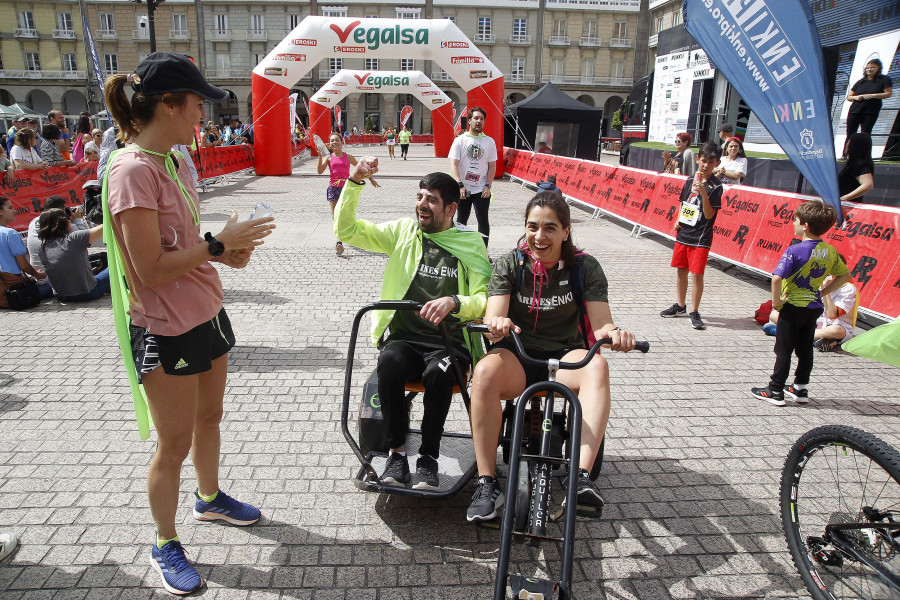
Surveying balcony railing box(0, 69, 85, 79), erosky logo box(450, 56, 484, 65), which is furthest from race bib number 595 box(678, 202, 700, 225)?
balcony railing box(0, 69, 85, 79)

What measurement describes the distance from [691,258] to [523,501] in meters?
4.65

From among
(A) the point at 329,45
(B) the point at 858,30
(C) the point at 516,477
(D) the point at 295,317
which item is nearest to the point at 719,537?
(C) the point at 516,477

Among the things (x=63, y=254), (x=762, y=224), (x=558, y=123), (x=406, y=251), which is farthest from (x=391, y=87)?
(x=406, y=251)

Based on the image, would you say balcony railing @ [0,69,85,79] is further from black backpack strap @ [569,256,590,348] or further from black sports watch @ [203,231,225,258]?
black backpack strap @ [569,256,590,348]

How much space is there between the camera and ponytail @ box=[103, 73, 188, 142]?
2.21m

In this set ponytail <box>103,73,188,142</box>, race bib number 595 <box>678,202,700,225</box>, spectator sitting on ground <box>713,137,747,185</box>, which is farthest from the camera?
spectator sitting on ground <box>713,137,747,185</box>

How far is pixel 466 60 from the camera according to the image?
19219 mm

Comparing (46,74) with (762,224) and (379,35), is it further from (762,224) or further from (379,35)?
(762,224)

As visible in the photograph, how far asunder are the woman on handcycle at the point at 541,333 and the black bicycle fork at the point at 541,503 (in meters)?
0.25

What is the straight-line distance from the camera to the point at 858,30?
13953 millimetres

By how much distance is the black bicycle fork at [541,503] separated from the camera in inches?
82.7

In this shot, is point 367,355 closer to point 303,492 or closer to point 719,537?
point 303,492

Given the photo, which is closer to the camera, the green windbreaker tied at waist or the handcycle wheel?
the handcycle wheel

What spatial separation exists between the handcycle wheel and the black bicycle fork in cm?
2
